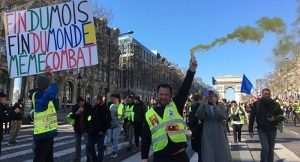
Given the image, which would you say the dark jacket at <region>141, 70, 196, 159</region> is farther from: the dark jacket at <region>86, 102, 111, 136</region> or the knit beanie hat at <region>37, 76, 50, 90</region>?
the dark jacket at <region>86, 102, 111, 136</region>

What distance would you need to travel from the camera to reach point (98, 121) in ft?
22.6

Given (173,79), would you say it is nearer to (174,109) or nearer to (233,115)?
(233,115)

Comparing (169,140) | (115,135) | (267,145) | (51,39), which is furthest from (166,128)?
(115,135)

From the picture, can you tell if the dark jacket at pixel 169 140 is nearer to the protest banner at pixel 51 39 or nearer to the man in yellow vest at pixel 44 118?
the man in yellow vest at pixel 44 118

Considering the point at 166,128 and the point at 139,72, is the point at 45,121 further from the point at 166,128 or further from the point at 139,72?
the point at 139,72

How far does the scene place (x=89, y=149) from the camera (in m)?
6.77

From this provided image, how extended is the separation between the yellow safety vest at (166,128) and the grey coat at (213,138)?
1.17 meters

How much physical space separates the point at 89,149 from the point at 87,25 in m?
2.88

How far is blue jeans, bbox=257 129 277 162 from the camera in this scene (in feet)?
20.1

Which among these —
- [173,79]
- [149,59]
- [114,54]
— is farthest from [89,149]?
[149,59]

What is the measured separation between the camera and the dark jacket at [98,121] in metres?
6.83

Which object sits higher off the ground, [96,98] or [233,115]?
[96,98]

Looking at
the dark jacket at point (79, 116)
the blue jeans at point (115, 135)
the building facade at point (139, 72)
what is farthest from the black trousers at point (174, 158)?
the building facade at point (139, 72)

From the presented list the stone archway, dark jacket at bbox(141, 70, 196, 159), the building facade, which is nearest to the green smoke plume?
dark jacket at bbox(141, 70, 196, 159)
